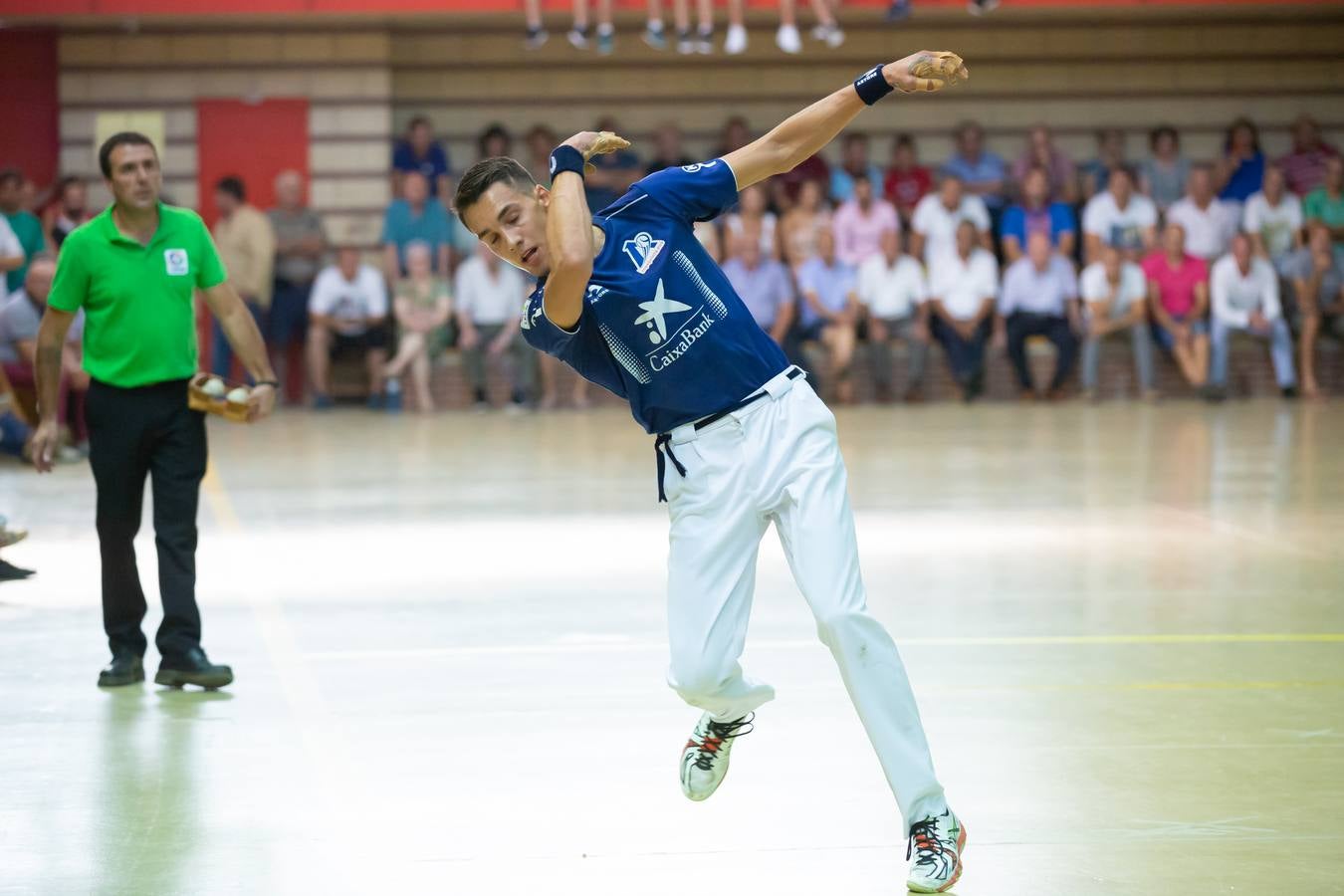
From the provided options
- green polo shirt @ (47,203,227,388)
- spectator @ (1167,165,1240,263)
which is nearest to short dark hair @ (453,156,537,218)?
green polo shirt @ (47,203,227,388)

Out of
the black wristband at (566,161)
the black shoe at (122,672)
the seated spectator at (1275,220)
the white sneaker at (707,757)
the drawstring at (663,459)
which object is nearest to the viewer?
the black wristband at (566,161)

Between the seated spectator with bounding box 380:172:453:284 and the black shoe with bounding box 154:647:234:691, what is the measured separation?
39.7ft

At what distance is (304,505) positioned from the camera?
412 inches

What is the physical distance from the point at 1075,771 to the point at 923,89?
6.30 ft

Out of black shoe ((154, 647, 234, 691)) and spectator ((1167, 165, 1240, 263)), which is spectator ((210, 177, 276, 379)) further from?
black shoe ((154, 647, 234, 691))

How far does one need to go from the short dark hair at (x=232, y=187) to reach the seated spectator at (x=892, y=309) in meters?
6.33

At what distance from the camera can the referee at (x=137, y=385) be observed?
19.7ft

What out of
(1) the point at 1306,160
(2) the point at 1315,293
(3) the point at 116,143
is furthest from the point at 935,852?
(1) the point at 1306,160

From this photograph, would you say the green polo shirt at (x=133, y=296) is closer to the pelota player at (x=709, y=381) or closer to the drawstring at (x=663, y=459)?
the pelota player at (x=709, y=381)

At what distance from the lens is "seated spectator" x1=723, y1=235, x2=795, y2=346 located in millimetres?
17422

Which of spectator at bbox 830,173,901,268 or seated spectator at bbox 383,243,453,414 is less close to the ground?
spectator at bbox 830,173,901,268

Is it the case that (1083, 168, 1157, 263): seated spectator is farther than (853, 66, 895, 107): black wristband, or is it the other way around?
(1083, 168, 1157, 263): seated spectator

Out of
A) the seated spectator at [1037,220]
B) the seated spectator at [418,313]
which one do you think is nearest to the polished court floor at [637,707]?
the seated spectator at [418,313]

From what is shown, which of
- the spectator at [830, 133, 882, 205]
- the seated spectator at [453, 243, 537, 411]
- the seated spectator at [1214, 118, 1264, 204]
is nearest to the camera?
the seated spectator at [453, 243, 537, 411]
